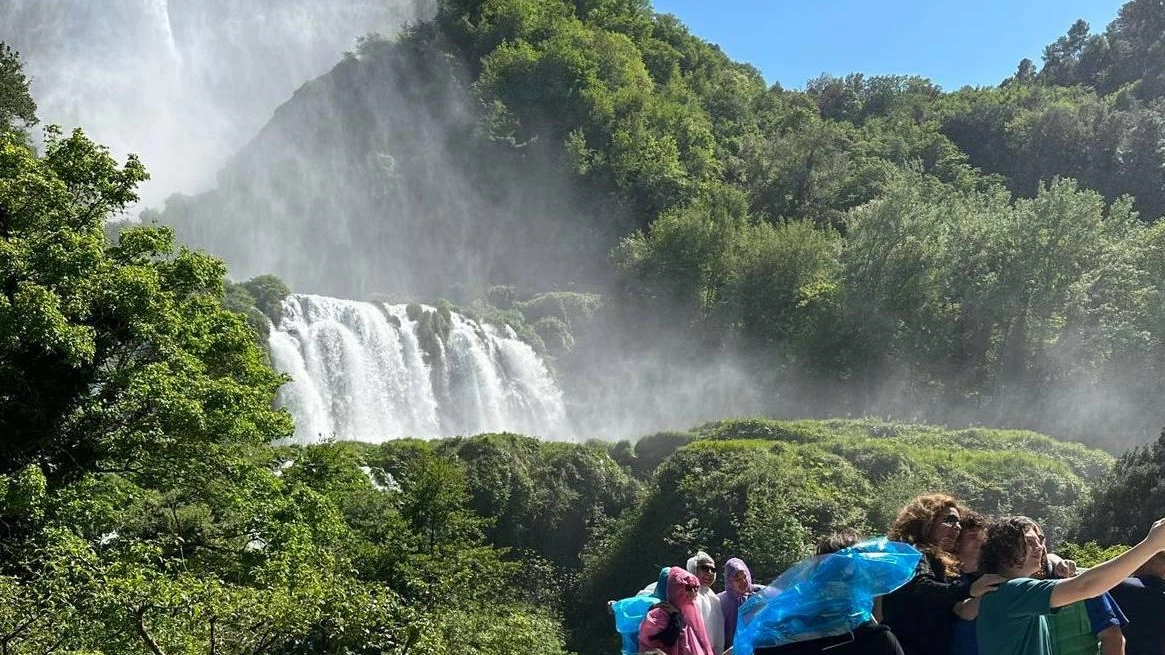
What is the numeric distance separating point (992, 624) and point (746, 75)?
3485 inches

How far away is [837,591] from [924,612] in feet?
1.96

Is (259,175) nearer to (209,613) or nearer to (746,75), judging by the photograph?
(746,75)

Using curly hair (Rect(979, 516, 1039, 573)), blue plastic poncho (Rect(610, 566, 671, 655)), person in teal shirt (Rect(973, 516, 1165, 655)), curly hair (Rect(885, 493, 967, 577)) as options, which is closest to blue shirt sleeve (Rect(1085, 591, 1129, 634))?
person in teal shirt (Rect(973, 516, 1165, 655))

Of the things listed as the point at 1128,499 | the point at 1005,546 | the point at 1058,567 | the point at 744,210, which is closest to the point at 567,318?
the point at 744,210

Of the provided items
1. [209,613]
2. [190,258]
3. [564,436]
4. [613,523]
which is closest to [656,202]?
[564,436]

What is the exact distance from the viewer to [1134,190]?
202 ft

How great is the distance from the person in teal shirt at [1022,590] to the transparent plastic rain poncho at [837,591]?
375mm

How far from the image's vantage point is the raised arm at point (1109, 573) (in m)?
3.24

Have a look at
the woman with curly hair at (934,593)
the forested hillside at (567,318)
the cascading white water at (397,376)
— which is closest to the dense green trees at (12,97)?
the forested hillside at (567,318)

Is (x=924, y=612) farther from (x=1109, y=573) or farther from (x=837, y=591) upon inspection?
(x=1109, y=573)

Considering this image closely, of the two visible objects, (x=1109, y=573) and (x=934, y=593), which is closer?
(x=1109, y=573)

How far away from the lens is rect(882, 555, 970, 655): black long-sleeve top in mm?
4117

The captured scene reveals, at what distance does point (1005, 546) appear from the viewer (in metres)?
3.93

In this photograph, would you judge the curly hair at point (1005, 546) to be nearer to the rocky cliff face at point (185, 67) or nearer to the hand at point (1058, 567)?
the hand at point (1058, 567)
